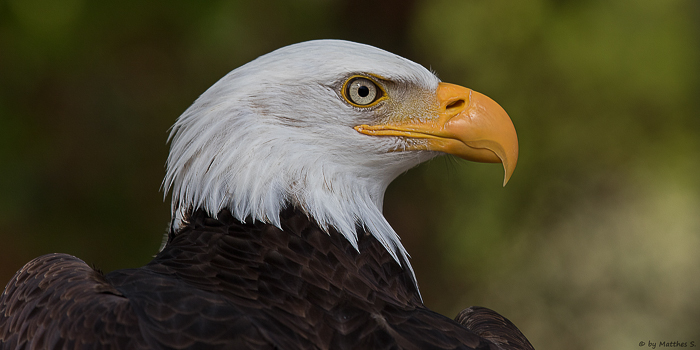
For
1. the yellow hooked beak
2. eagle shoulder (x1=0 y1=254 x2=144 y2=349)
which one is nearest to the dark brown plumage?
eagle shoulder (x1=0 y1=254 x2=144 y2=349)

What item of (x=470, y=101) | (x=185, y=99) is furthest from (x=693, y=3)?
(x=185, y=99)

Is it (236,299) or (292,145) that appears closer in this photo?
(236,299)

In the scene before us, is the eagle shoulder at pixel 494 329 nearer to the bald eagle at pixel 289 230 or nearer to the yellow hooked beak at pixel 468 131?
the bald eagle at pixel 289 230

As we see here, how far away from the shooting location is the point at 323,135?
7.18 feet

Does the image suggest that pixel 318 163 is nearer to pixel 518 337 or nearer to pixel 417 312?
pixel 417 312

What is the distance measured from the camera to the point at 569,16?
4945 mm

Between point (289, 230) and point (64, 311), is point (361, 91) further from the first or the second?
point (64, 311)

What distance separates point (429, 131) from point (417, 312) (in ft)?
2.25

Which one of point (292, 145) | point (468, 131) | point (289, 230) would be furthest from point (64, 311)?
point (468, 131)

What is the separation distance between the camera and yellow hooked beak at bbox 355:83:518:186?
7.30 ft

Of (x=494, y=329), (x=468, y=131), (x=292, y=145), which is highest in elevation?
(x=468, y=131)

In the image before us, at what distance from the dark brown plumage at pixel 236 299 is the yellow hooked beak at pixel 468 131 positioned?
1.36ft

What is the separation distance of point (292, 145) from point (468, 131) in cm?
64

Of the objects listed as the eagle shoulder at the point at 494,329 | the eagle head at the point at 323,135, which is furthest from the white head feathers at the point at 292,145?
the eagle shoulder at the point at 494,329
